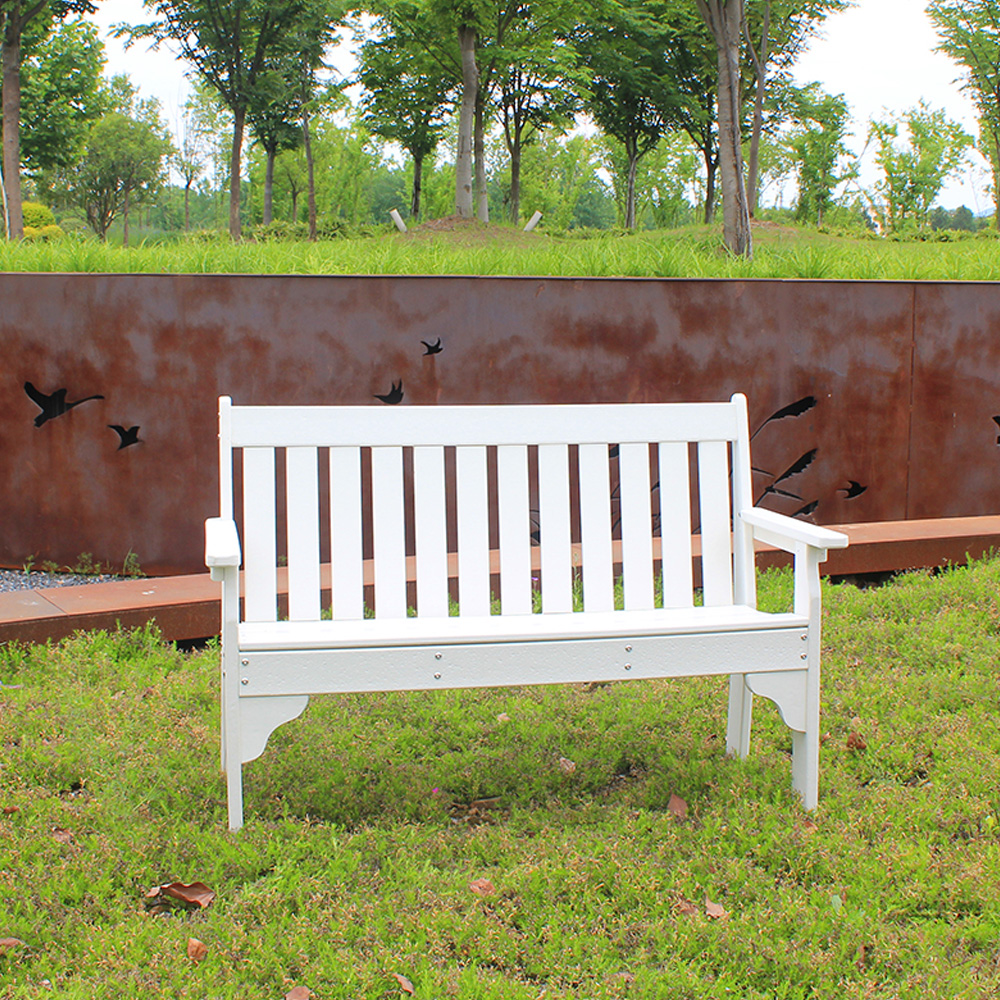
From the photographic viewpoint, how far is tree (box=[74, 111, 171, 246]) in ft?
119

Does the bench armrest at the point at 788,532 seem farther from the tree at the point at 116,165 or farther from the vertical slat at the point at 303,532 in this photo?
the tree at the point at 116,165

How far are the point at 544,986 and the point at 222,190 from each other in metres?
52.7

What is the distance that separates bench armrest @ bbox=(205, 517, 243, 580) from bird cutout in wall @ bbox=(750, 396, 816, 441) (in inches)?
149

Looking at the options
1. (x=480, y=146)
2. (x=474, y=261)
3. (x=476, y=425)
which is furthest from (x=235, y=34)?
(x=476, y=425)

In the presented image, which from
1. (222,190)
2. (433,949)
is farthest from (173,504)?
(222,190)

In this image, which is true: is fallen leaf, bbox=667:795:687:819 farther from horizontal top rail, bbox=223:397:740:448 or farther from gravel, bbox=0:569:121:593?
gravel, bbox=0:569:121:593

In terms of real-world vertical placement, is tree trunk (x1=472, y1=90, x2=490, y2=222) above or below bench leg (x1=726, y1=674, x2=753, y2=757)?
above

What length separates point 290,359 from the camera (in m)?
5.13

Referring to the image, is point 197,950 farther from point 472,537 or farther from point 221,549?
point 472,537

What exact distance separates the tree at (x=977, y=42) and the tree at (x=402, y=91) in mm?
14656

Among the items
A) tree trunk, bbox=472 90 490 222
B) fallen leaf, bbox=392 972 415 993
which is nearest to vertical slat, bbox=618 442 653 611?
fallen leaf, bbox=392 972 415 993

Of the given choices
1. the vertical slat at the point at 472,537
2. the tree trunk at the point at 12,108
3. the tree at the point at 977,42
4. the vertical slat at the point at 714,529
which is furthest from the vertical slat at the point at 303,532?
the tree at the point at 977,42

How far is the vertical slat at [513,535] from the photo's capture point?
300 centimetres

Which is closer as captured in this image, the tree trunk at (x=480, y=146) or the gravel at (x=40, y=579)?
the gravel at (x=40, y=579)
